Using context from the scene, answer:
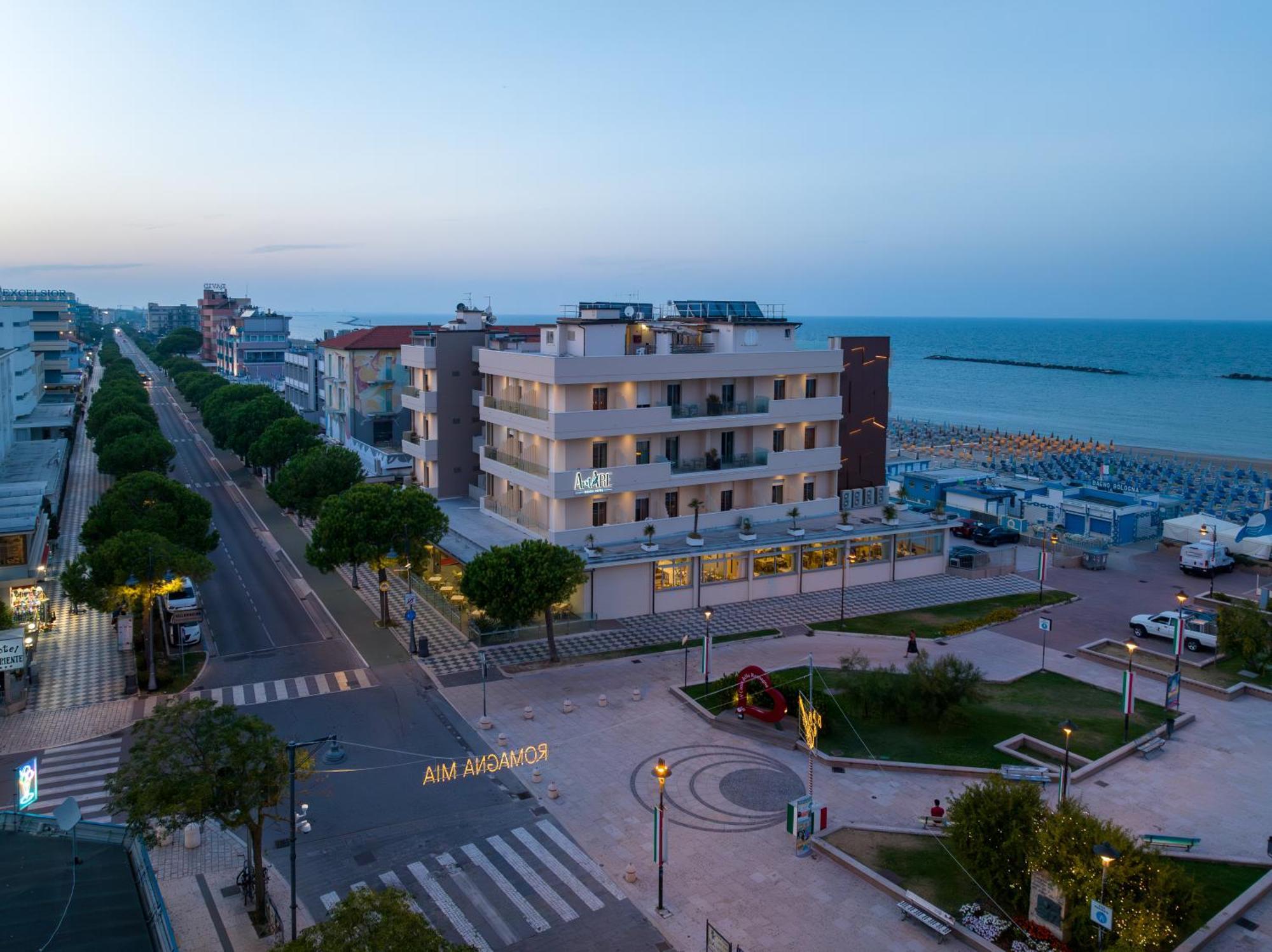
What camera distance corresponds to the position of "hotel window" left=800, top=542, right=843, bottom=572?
54.8 m

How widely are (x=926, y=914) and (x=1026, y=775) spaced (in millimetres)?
8690

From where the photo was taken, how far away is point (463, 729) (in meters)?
35.6

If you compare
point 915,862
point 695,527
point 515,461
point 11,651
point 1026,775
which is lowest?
point 915,862

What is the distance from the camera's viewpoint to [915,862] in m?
26.5

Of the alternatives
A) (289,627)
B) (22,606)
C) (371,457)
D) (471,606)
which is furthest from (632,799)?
(371,457)

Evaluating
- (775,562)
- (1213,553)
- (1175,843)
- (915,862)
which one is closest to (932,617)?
(775,562)

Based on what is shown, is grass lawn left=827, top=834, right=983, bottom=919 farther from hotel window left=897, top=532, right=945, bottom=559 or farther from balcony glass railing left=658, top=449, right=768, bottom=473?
hotel window left=897, top=532, right=945, bottom=559

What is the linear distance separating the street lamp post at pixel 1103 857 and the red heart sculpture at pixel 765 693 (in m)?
14.9

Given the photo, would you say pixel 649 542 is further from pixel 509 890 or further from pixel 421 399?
pixel 509 890

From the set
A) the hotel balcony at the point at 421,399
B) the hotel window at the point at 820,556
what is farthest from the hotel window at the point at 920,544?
the hotel balcony at the point at 421,399

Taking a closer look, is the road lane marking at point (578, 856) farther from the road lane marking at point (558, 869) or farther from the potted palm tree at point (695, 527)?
the potted palm tree at point (695, 527)

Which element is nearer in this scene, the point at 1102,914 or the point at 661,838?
the point at 1102,914

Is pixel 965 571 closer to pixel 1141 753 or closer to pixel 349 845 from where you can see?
pixel 1141 753

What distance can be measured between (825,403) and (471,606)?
85.7 ft
